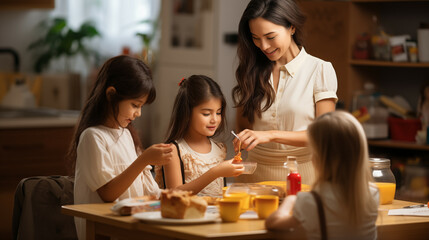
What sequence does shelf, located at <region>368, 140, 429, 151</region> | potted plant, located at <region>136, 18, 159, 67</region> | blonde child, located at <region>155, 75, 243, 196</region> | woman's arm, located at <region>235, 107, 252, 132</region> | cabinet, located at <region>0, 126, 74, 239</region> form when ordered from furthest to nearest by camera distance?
1. potted plant, located at <region>136, 18, 159, 67</region>
2. shelf, located at <region>368, 140, 429, 151</region>
3. cabinet, located at <region>0, 126, 74, 239</region>
4. woman's arm, located at <region>235, 107, 252, 132</region>
5. blonde child, located at <region>155, 75, 243, 196</region>

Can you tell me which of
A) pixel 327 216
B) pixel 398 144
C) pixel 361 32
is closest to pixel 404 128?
pixel 398 144

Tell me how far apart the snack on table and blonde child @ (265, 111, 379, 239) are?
184 millimetres

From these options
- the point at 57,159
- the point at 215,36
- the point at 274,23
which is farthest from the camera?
the point at 215,36

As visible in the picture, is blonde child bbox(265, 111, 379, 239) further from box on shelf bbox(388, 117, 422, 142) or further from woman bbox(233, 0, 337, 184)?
box on shelf bbox(388, 117, 422, 142)

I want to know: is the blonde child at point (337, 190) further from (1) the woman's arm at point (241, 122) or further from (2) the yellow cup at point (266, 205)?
(1) the woman's arm at point (241, 122)

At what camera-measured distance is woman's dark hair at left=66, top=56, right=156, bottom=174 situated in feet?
7.10

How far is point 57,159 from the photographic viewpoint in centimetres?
376

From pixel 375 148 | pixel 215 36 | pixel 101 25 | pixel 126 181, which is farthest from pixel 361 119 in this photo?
pixel 101 25

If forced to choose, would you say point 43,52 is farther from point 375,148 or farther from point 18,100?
point 375,148

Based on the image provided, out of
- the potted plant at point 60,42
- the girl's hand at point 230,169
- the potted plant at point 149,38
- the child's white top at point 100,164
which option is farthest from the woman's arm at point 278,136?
the potted plant at point 60,42

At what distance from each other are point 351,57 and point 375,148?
0.61 meters

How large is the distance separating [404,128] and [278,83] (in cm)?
192

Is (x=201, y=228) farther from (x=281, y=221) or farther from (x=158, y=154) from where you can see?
(x=158, y=154)

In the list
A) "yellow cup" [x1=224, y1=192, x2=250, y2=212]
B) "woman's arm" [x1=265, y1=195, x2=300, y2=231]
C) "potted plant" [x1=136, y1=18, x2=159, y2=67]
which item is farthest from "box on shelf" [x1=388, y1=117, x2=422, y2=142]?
"woman's arm" [x1=265, y1=195, x2=300, y2=231]
